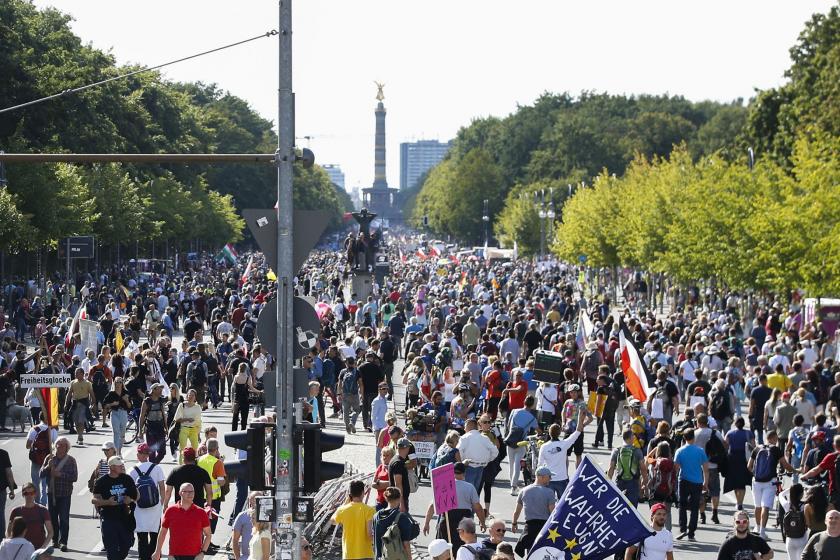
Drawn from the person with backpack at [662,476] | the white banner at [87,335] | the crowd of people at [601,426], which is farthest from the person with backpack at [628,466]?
the white banner at [87,335]

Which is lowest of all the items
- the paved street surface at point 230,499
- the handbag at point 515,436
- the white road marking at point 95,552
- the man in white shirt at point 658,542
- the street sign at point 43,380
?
the white road marking at point 95,552

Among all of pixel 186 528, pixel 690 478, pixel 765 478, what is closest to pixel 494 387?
pixel 690 478

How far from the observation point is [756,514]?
18203 millimetres

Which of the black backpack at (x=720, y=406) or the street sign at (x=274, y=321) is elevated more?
the street sign at (x=274, y=321)

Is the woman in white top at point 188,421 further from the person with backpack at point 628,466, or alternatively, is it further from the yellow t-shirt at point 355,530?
the yellow t-shirt at point 355,530

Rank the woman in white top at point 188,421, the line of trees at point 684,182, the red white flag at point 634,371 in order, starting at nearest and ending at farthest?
the woman in white top at point 188,421 → the red white flag at point 634,371 → the line of trees at point 684,182

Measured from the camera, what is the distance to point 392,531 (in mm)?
13484

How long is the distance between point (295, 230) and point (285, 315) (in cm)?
65

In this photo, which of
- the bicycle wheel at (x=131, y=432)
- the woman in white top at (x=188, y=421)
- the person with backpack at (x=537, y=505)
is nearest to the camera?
the person with backpack at (x=537, y=505)

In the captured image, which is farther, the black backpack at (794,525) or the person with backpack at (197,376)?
the person with backpack at (197,376)

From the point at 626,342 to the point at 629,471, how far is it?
20.2ft

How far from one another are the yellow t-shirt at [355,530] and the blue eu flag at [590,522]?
195 centimetres

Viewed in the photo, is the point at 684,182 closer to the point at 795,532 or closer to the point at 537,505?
the point at 795,532

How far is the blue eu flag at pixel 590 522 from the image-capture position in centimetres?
1222
